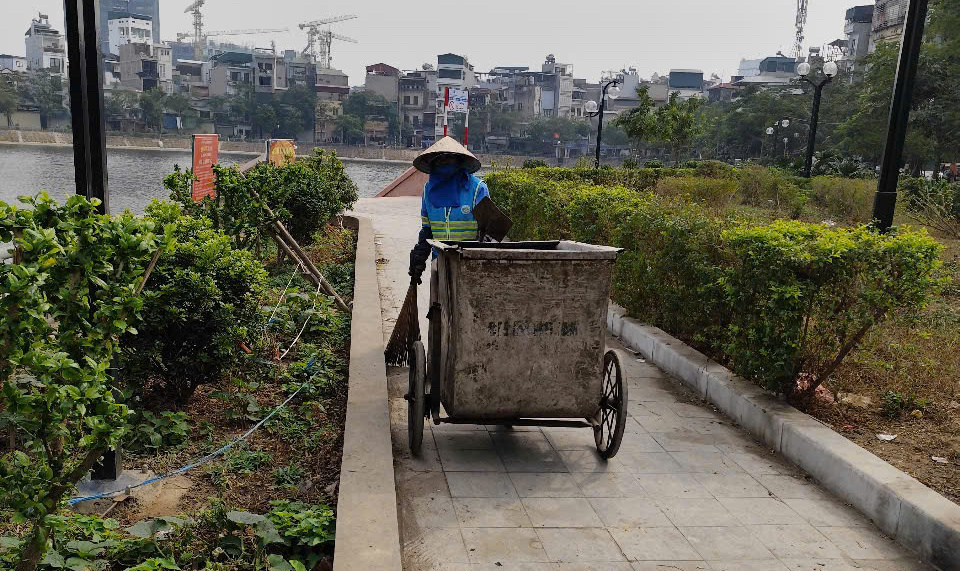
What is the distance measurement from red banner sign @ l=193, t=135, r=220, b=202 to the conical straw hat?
2422mm

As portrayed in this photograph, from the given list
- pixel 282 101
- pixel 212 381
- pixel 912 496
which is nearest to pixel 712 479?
pixel 912 496

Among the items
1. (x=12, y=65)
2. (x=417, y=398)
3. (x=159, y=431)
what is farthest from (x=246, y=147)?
(x=417, y=398)

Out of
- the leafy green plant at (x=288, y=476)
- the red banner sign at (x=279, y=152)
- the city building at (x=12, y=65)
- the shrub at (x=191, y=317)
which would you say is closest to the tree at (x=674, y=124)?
the red banner sign at (x=279, y=152)

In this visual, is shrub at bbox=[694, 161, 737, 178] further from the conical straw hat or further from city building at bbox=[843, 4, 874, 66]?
city building at bbox=[843, 4, 874, 66]

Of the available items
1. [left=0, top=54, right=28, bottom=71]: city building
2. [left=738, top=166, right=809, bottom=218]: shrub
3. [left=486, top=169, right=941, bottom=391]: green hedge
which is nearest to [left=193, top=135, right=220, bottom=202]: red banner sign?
[left=0, top=54, right=28, bottom=71]: city building

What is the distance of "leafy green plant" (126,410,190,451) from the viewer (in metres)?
4.19

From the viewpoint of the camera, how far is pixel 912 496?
3588 mm

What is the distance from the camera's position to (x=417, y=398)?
4.21 metres

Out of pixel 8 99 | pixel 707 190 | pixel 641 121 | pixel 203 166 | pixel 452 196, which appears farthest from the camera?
pixel 641 121

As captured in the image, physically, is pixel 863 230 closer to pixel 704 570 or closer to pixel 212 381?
pixel 704 570

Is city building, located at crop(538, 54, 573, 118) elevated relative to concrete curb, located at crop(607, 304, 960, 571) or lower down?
elevated

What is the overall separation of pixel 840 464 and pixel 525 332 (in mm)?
1754

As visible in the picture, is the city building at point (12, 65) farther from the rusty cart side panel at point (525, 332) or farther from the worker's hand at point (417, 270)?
the rusty cart side panel at point (525, 332)

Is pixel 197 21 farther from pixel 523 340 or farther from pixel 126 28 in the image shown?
pixel 523 340
